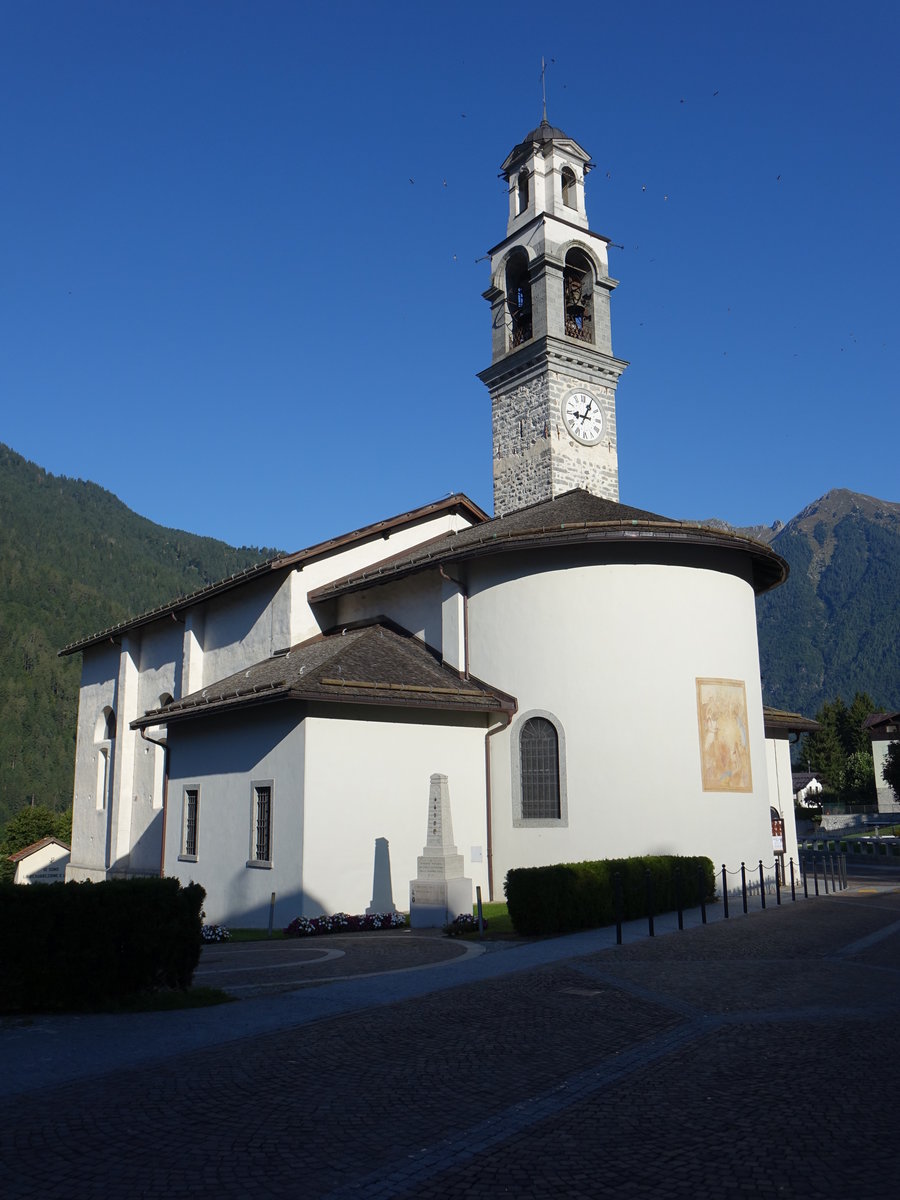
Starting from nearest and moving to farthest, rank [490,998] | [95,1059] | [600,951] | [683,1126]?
[683,1126] → [95,1059] → [490,998] → [600,951]

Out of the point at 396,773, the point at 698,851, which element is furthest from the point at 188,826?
the point at 698,851

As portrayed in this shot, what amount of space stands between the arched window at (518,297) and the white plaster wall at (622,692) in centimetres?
1115

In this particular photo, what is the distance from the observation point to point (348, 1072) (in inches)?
290

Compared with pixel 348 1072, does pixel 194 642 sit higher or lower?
higher

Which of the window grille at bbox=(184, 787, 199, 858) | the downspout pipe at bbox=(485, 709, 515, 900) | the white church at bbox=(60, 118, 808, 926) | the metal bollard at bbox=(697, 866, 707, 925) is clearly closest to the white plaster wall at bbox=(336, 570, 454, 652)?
the white church at bbox=(60, 118, 808, 926)

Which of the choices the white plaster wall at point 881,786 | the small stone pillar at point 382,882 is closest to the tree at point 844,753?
the white plaster wall at point 881,786

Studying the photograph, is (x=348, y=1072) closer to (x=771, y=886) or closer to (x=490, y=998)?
(x=490, y=998)

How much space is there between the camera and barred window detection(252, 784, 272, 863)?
19859 millimetres

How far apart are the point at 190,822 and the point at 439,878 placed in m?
8.21

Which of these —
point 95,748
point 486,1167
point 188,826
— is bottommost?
point 486,1167

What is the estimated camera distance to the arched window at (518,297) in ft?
98.3

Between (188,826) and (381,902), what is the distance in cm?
626

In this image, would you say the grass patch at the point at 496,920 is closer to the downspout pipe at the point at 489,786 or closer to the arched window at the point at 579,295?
the downspout pipe at the point at 489,786

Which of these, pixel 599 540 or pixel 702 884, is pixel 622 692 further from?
pixel 702 884
